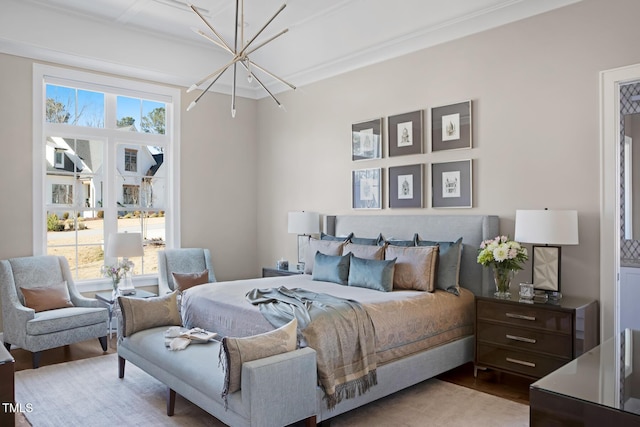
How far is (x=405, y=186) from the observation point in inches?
201

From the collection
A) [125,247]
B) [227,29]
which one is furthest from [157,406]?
[227,29]

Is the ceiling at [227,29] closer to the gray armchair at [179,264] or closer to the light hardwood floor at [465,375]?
the gray armchair at [179,264]

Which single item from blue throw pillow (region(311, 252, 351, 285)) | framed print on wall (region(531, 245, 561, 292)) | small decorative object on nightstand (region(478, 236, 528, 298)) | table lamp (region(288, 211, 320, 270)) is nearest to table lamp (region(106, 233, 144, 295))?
table lamp (region(288, 211, 320, 270))

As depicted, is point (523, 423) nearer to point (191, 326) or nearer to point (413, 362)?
point (413, 362)

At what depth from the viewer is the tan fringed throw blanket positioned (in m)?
2.95

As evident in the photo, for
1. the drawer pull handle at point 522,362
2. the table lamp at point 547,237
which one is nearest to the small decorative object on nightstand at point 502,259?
the table lamp at point 547,237

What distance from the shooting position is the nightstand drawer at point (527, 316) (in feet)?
11.1

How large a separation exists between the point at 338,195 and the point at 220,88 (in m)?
2.34

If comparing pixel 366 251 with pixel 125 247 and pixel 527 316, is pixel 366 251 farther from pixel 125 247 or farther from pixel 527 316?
pixel 125 247

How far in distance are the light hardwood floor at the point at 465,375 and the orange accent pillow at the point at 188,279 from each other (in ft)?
3.14

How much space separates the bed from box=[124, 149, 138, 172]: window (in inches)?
96.8

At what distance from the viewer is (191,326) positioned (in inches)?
161

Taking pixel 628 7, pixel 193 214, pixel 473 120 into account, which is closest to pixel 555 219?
pixel 473 120

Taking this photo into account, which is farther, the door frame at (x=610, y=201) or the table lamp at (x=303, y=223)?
the table lamp at (x=303, y=223)
